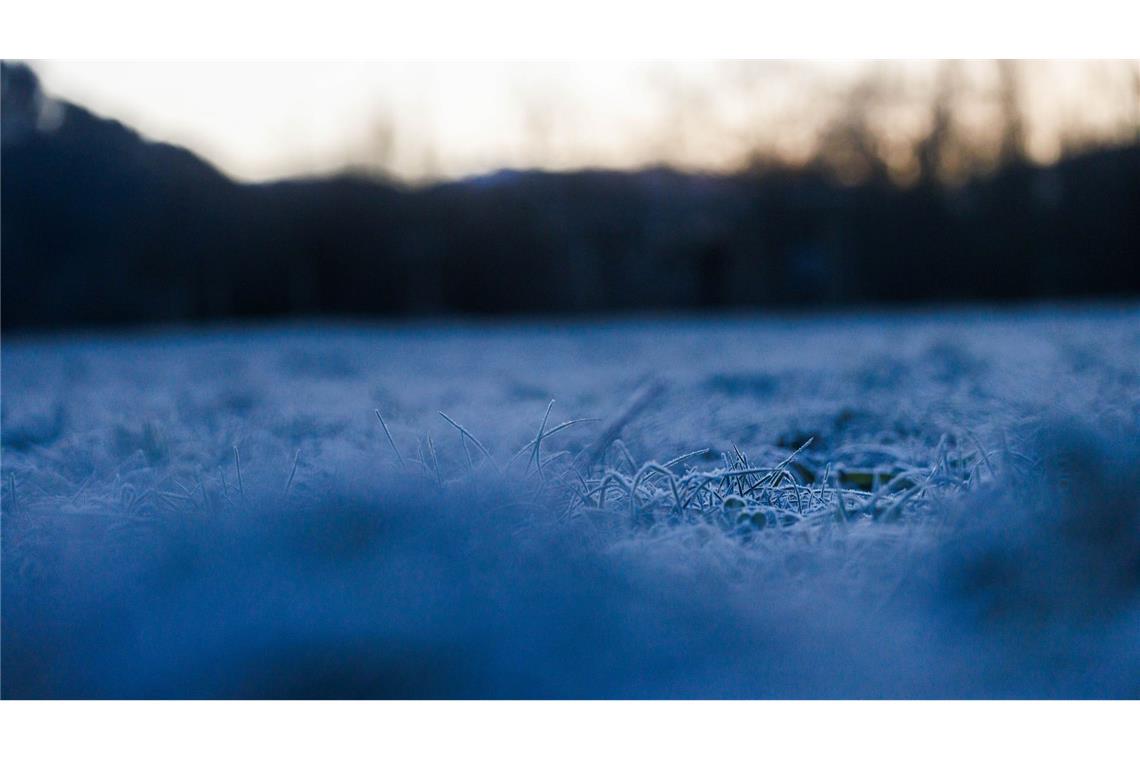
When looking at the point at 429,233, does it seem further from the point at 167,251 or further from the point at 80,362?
the point at 80,362

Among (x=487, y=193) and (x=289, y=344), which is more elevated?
(x=487, y=193)

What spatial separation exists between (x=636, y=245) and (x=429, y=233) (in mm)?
3618

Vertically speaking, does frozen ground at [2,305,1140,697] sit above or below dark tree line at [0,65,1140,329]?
below

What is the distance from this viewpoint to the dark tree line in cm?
1155

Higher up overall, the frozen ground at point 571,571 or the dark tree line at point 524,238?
the dark tree line at point 524,238

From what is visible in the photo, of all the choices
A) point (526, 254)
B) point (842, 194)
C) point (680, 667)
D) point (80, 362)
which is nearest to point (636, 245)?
point (526, 254)

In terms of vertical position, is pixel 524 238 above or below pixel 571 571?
above

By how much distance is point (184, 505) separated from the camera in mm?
1128

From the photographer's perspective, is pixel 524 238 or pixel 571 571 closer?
pixel 571 571

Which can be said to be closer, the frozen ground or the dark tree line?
the frozen ground

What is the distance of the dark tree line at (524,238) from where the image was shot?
11.6 meters

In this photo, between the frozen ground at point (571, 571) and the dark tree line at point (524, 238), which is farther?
the dark tree line at point (524, 238)

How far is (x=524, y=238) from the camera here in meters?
13.8

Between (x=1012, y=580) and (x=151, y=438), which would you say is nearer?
(x=1012, y=580)
